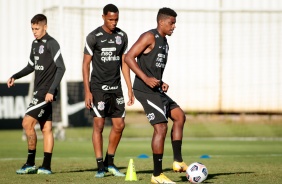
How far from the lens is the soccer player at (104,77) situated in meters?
11.0

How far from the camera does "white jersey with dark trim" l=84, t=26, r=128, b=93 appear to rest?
11.1 m

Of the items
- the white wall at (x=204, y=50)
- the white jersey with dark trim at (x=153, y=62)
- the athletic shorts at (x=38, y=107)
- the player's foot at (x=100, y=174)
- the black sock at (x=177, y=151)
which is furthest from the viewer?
the white wall at (x=204, y=50)

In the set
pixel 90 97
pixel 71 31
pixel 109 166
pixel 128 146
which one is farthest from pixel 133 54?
pixel 71 31

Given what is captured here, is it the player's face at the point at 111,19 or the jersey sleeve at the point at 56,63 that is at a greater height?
the player's face at the point at 111,19

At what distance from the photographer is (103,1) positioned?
86.3 ft

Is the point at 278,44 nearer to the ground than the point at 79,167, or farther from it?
farther from it

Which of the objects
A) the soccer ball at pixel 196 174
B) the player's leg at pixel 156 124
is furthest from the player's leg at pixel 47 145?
the soccer ball at pixel 196 174

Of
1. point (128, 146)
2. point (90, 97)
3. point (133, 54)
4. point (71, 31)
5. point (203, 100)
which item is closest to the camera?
point (133, 54)

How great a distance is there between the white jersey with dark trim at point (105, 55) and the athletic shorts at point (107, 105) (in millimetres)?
83

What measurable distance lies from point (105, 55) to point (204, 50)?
14.7 meters

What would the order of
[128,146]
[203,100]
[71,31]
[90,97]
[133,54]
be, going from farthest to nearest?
[203,100] < [71,31] < [128,146] < [90,97] < [133,54]

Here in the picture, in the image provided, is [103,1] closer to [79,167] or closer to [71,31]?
[71,31]

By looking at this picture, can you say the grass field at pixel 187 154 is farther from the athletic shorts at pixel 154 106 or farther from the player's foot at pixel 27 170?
the athletic shorts at pixel 154 106

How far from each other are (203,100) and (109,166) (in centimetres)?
1381
